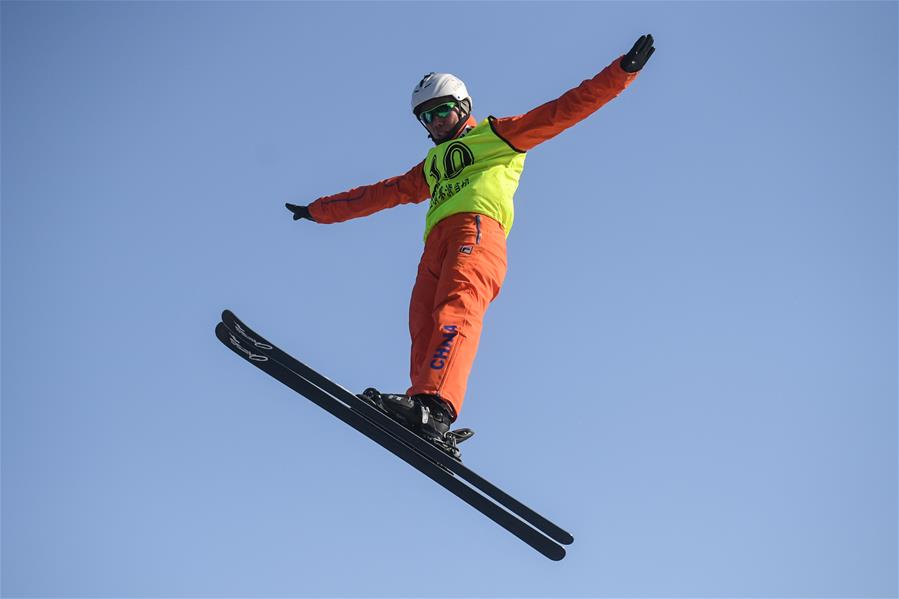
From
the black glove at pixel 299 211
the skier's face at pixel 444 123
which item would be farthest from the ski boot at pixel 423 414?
the black glove at pixel 299 211

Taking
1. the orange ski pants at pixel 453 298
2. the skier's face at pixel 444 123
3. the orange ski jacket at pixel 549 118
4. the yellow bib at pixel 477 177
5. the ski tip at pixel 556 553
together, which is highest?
the skier's face at pixel 444 123

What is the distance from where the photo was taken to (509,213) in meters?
7.23

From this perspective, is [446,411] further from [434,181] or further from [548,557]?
[434,181]

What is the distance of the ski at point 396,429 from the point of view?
20.4ft

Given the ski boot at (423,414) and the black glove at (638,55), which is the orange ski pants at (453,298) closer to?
the ski boot at (423,414)

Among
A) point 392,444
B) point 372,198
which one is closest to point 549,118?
point 372,198

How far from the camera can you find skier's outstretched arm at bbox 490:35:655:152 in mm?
6766

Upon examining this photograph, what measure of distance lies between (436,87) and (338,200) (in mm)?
1515

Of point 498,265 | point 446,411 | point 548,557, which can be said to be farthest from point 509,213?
point 548,557

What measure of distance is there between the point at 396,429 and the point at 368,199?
2.67 meters

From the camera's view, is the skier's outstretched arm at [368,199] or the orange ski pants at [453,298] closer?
the orange ski pants at [453,298]

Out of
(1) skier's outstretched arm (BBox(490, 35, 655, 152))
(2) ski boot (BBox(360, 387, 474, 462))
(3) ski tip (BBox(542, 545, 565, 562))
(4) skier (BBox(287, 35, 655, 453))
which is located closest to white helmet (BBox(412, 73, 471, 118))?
(4) skier (BBox(287, 35, 655, 453))

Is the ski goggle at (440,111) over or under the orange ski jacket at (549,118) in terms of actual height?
over

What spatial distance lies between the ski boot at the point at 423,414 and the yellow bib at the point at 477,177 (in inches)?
57.4
